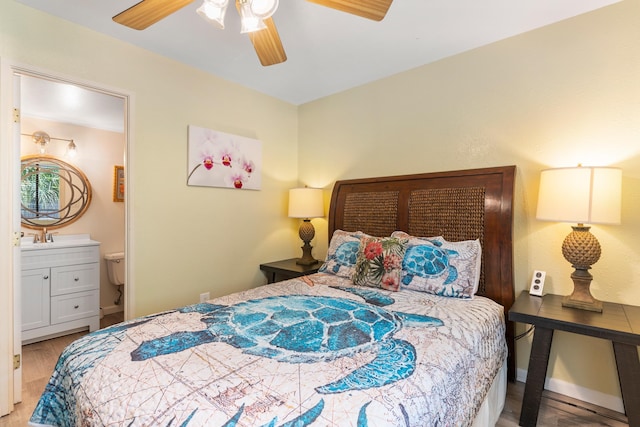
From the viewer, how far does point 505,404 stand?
75.0 inches

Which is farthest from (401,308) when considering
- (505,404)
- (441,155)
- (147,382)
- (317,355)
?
(441,155)

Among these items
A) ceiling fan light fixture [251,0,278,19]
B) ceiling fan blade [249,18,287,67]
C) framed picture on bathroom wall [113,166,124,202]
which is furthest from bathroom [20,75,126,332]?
ceiling fan light fixture [251,0,278,19]

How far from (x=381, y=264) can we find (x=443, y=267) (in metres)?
0.41

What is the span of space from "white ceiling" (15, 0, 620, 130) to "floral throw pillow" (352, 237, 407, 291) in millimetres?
1511

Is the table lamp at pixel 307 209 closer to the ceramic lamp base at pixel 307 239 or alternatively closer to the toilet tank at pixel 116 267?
the ceramic lamp base at pixel 307 239

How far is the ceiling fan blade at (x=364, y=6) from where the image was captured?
4.49 ft

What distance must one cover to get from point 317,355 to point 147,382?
1.87 ft

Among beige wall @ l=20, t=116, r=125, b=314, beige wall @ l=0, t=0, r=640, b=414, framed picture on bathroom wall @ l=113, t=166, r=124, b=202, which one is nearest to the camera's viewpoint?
beige wall @ l=0, t=0, r=640, b=414

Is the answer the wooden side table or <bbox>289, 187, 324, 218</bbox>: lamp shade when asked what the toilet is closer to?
<bbox>289, 187, 324, 218</bbox>: lamp shade

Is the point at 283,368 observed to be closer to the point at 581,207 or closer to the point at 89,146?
the point at 581,207

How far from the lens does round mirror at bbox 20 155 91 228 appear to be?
10.5ft

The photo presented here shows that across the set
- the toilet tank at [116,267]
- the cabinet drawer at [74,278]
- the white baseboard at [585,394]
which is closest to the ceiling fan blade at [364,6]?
the white baseboard at [585,394]

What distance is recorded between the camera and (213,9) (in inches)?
54.7

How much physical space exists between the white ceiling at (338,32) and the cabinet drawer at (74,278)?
2298 mm
